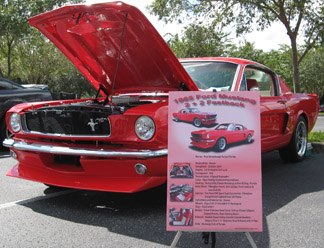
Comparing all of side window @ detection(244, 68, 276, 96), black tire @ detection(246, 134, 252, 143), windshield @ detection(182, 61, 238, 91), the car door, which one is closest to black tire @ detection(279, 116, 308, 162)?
the car door

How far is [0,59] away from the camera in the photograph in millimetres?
26766

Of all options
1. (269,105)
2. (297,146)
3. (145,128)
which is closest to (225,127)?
(145,128)

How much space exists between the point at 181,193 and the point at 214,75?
227 cm

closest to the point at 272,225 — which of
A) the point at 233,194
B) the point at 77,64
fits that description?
the point at 233,194

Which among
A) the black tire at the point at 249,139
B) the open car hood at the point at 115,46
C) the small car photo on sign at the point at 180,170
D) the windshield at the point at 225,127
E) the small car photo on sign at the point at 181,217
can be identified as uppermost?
the open car hood at the point at 115,46

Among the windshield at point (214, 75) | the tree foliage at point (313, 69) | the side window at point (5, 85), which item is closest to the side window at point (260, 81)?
the windshield at point (214, 75)

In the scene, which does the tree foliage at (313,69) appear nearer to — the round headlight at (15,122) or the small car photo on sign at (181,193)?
the round headlight at (15,122)

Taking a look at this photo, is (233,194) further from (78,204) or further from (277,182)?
(277,182)

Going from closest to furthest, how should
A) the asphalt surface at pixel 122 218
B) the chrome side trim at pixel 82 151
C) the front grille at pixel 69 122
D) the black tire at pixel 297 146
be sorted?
the asphalt surface at pixel 122 218
the chrome side trim at pixel 82 151
the front grille at pixel 69 122
the black tire at pixel 297 146

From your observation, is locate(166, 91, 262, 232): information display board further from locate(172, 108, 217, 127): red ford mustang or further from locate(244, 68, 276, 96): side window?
locate(244, 68, 276, 96): side window

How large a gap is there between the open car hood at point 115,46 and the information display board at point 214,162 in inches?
39.5

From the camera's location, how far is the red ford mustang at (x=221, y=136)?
247 centimetres

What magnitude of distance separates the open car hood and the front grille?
806mm

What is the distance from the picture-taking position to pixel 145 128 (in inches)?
122
